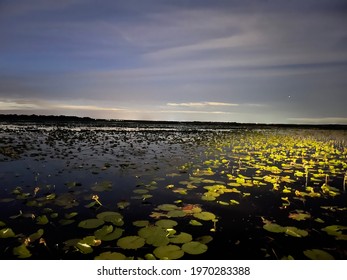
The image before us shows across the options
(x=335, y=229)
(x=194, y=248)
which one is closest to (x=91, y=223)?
(x=194, y=248)

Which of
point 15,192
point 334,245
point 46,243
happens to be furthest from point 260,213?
point 15,192

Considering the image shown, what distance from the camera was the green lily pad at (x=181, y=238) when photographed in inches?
149

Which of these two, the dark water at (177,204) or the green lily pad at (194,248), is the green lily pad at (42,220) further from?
the green lily pad at (194,248)

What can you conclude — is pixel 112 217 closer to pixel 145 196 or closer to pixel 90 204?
pixel 90 204

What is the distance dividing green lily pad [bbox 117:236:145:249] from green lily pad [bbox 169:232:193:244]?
0.44 m

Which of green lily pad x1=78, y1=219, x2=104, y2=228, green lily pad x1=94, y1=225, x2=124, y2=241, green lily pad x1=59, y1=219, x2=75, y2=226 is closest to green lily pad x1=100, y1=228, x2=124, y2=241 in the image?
green lily pad x1=94, y1=225, x2=124, y2=241

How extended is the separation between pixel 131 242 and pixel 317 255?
8.27 ft

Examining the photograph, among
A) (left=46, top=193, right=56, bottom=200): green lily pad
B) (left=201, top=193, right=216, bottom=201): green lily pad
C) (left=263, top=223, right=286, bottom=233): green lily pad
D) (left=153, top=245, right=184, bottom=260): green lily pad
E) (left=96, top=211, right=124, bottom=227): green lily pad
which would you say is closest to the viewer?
(left=153, top=245, right=184, bottom=260): green lily pad

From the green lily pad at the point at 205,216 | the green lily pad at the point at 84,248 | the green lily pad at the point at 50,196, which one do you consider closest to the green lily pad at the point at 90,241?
the green lily pad at the point at 84,248

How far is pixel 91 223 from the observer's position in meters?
4.39

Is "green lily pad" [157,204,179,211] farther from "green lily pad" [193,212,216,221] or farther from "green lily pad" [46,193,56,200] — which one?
"green lily pad" [46,193,56,200]

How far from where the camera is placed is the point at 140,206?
541 cm

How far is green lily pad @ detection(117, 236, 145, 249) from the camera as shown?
11.8 feet
